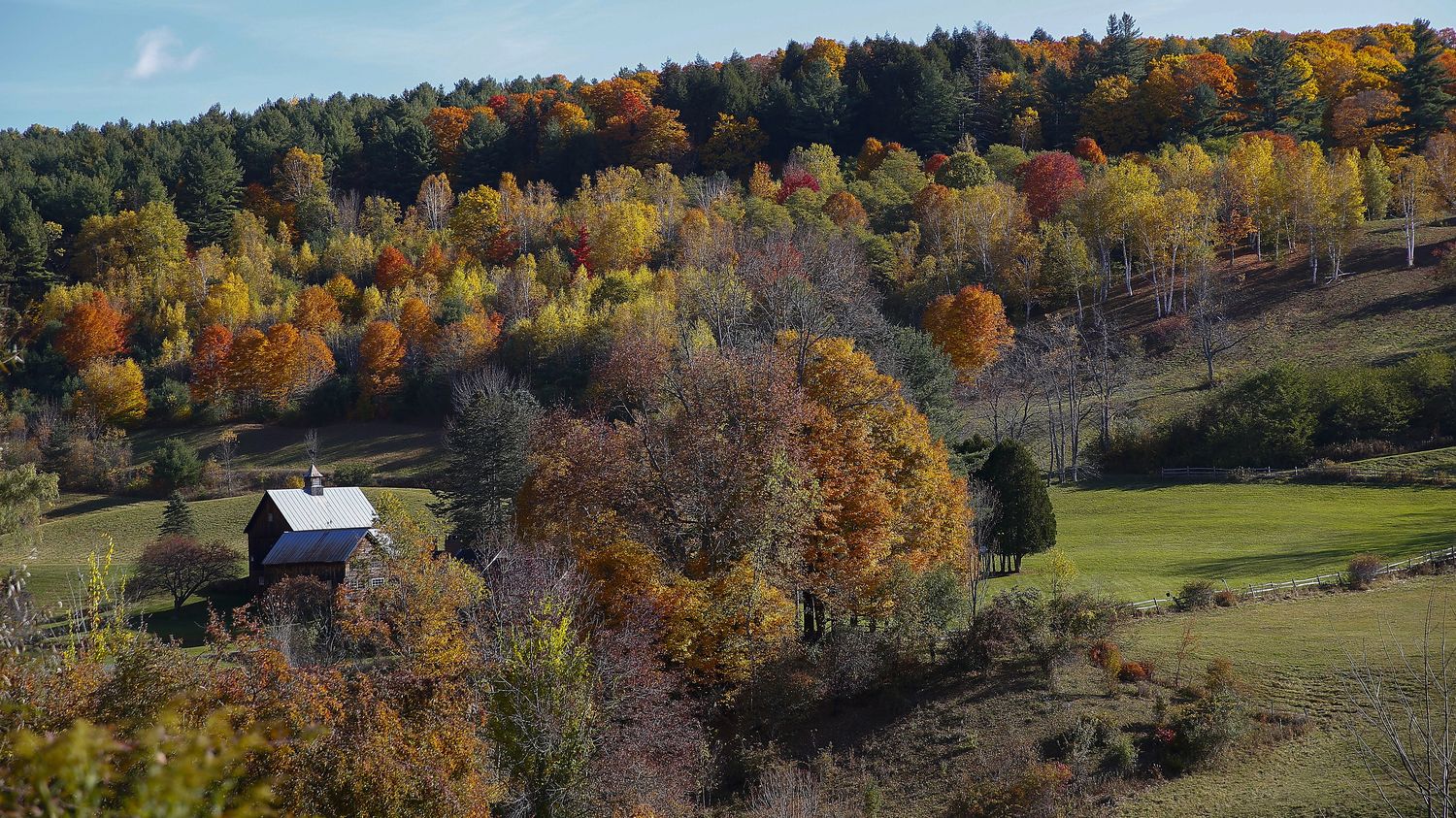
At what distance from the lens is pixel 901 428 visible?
1414 inches

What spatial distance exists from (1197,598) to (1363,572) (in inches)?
201

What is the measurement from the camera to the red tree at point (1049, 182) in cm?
9962

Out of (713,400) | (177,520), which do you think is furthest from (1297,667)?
(177,520)

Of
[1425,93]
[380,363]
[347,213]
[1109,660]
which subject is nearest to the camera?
[1109,660]

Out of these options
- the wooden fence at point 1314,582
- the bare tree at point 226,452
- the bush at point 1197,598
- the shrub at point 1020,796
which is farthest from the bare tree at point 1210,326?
the bare tree at point 226,452

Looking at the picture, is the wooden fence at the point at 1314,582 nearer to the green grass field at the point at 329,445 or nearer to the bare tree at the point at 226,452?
the green grass field at the point at 329,445

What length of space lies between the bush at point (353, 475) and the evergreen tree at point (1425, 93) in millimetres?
92853

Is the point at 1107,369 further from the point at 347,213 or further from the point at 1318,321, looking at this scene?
the point at 347,213

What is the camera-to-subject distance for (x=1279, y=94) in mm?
107500

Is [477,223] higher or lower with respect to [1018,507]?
higher

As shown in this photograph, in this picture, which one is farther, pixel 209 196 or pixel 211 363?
pixel 209 196

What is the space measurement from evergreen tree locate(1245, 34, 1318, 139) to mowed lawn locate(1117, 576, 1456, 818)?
288ft

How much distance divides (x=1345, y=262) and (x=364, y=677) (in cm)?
8094

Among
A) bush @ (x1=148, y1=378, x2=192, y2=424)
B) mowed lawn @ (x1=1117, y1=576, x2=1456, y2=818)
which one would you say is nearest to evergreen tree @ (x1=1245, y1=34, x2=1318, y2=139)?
mowed lawn @ (x1=1117, y1=576, x2=1456, y2=818)
